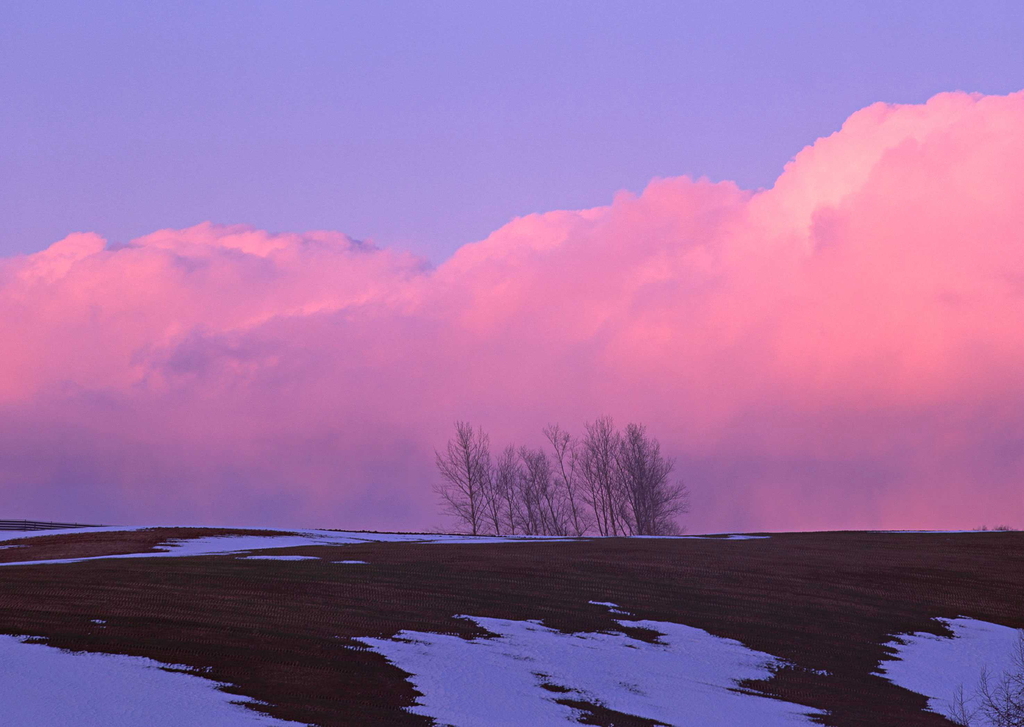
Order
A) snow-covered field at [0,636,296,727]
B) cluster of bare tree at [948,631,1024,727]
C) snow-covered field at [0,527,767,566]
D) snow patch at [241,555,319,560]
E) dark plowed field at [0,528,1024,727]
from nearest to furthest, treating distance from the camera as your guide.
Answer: snow-covered field at [0,636,296,727]
dark plowed field at [0,528,1024,727]
cluster of bare tree at [948,631,1024,727]
snow patch at [241,555,319,560]
snow-covered field at [0,527,767,566]

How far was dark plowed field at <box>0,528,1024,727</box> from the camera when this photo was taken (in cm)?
1719

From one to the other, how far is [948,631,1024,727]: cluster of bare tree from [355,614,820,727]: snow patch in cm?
373

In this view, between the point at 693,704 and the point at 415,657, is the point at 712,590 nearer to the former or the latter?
the point at 693,704

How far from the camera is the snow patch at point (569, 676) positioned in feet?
56.5

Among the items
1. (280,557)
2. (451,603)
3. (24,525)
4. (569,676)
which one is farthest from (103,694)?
(24,525)

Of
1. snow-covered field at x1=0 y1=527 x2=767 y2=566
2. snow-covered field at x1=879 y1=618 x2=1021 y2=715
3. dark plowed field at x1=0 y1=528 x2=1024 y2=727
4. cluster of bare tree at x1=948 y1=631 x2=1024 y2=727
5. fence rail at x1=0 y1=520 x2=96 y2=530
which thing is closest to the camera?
dark plowed field at x1=0 y1=528 x2=1024 y2=727

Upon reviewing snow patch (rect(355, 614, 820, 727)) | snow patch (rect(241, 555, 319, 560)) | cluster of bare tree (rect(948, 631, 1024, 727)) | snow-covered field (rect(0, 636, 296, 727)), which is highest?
snow patch (rect(241, 555, 319, 560))

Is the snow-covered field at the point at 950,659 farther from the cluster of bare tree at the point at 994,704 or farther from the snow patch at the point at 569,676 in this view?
the snow patch at the point at 569,676

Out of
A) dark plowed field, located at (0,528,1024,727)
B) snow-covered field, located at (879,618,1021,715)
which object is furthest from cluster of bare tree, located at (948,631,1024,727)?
dark plowed field, located at (0,528,1024,727)

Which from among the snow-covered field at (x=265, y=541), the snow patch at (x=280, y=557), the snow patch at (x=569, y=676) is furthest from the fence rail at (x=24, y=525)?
the snow patch at (x=569, y=676)

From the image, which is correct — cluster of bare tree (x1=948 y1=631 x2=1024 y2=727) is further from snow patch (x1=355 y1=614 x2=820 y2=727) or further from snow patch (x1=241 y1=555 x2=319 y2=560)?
snow patch (x1=241 y1=555 x2=319 y2=560)

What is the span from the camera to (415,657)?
19.0 m

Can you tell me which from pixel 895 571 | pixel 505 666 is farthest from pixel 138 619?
pixel 895 571

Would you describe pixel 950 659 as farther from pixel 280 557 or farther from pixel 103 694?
pixel 103 694
